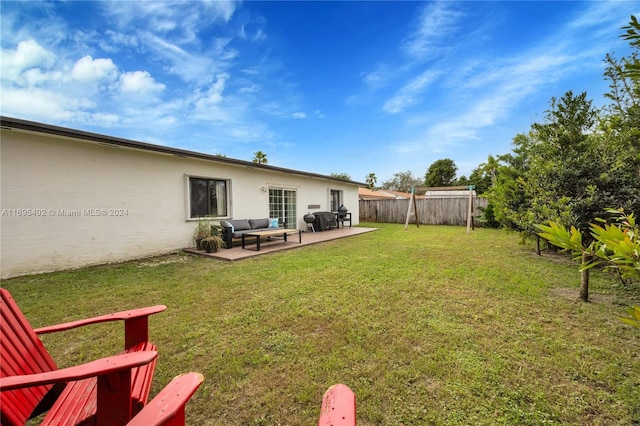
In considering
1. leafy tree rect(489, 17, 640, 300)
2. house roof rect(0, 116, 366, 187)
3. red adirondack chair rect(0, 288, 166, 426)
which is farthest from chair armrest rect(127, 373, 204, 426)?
house roof rect(0, 116, 366, 187)

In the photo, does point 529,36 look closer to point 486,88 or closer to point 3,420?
point 486,88

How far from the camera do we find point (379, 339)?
2701mm

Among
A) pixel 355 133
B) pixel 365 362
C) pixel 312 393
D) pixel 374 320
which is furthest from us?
pixel 355 133

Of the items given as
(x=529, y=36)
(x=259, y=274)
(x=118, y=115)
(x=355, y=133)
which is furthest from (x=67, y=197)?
(x=355, y=133)

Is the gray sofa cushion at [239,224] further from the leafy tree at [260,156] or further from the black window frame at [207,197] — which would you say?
the leafy tree at [260,156]

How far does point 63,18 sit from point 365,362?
9.26m

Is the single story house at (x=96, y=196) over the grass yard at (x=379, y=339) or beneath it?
over

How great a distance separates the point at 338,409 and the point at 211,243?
6.99 meters

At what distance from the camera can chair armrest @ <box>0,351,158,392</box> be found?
97 centimetres

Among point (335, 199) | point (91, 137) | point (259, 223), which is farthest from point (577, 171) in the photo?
point (335, 199)

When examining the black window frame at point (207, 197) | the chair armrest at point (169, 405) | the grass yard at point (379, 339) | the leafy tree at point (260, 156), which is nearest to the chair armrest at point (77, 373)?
the chair armrest at point (169, 405)

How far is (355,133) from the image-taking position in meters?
16.5

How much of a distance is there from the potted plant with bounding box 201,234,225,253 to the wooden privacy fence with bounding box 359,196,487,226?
11.6 metres

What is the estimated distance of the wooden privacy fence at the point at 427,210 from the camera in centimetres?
1480
